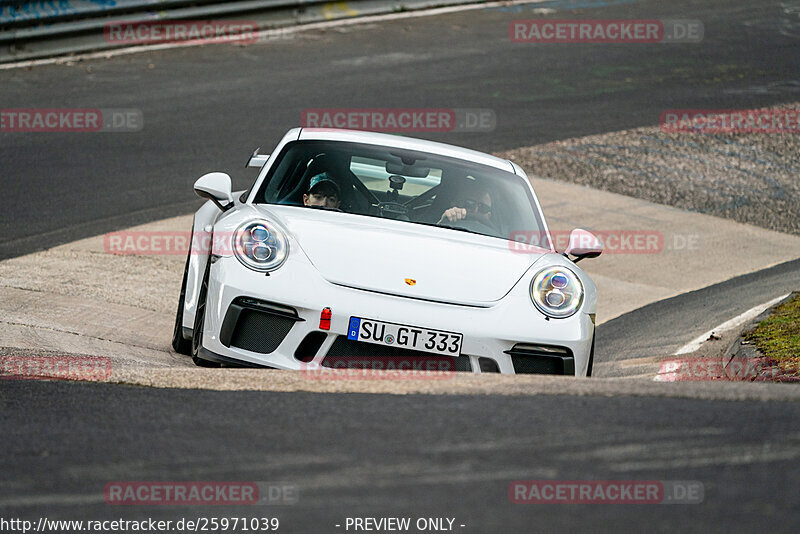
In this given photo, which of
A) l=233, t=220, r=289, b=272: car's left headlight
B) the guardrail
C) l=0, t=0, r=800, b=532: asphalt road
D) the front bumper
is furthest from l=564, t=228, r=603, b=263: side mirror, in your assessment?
the guardrail

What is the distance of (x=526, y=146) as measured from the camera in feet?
43.0

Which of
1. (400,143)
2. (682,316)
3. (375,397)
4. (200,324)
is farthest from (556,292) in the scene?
(682,316)

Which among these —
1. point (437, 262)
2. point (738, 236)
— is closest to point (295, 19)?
point (738, 236)

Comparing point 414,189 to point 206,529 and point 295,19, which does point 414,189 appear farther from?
point 295,19

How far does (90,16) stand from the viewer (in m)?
15.6

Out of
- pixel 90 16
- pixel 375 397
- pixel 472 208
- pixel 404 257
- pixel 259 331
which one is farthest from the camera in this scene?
pixel 90 16

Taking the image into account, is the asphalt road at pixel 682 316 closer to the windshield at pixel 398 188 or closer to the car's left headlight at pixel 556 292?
the windshield at pixel 398 188

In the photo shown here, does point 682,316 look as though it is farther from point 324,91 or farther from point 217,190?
point 324,91

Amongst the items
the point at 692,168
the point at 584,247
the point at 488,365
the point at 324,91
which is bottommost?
the point at 488,365

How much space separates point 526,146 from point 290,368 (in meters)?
8.51

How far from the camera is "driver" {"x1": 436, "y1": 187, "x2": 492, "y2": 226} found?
20.7ft

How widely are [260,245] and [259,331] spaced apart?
0.47 metres

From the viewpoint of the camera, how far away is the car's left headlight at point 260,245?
5.29 metres

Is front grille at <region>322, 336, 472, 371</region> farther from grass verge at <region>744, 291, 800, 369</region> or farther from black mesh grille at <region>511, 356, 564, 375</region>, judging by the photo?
grass verge at <region>744, 291, 800, 369</region>
